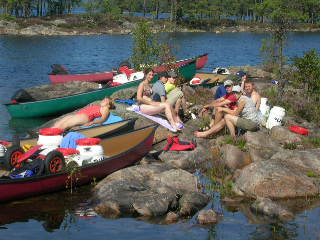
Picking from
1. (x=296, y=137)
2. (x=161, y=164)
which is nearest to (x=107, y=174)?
(x=161, y=164)

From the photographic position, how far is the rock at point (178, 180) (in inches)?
463

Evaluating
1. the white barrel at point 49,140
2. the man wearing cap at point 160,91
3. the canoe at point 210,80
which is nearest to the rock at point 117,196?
the white barrel at point 49,140

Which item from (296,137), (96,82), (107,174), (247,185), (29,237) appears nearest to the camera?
(29,237)

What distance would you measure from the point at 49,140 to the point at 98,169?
1.54 meters

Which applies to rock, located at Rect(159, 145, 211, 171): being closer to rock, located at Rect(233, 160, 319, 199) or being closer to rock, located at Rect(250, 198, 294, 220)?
rock, located at Rect(233, 160, 319, 199)

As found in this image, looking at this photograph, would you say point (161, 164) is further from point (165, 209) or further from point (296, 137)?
point (296, 137)

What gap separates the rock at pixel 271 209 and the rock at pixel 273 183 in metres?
0.67

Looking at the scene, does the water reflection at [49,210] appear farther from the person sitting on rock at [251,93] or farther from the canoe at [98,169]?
the person sitting on rock at [251,93]

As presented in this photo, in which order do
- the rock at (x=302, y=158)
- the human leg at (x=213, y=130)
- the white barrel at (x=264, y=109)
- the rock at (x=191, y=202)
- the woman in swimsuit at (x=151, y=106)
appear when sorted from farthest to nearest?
the white barrel at (x=264, y=109)
the woman in swimsuit at (x=151, y=106)
the human leg at (x=213, y=130)
the rock at (x=302, y=158)
the rock at (x=191, y=202)

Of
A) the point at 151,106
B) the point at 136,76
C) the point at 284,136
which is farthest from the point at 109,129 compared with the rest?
the point at 136,76

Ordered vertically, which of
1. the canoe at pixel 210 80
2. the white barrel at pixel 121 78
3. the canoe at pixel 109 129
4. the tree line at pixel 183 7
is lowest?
the canoe at pixel 109 129

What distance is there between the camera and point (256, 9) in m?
118

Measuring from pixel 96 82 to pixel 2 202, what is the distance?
608 inches

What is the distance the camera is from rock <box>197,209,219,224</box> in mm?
10258
